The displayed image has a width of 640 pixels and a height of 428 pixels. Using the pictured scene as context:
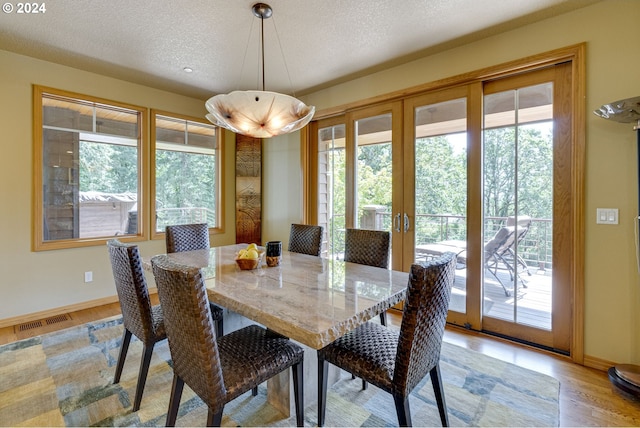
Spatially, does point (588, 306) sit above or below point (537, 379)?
above

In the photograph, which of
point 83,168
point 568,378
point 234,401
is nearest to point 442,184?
point 568,378

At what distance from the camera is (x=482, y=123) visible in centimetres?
276

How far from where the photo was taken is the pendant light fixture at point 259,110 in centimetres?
200

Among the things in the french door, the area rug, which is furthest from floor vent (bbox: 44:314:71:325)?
the french door

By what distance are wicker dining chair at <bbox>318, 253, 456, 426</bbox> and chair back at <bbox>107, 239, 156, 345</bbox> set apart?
102 centimetres

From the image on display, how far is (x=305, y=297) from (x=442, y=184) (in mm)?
2128

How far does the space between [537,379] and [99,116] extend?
16.2 ft

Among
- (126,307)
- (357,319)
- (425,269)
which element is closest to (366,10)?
(425,269)

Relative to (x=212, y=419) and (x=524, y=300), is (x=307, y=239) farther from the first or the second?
(x=524, y=300)

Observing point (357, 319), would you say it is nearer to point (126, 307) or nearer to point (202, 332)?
point (202, 332)

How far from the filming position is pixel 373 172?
3.55 meters

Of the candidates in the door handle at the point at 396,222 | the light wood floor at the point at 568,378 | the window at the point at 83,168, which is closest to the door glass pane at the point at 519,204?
the light wood floor at the point at 568,378

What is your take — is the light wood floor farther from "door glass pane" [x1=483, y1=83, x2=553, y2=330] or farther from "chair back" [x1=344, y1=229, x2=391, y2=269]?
"chair back" [x1=344, y1=229, x2=391, y2=269]

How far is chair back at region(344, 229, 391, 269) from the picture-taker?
2.33 metres
